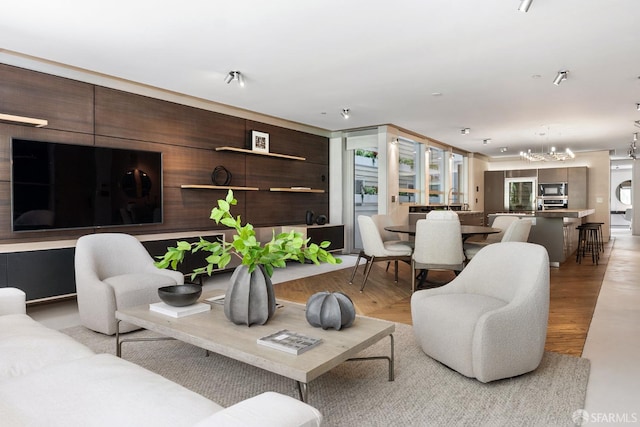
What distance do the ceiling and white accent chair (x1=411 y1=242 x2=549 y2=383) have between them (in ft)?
6.04

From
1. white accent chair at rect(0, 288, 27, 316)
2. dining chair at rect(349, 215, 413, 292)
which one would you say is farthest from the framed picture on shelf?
white accent chair at rect(0, 288, 27, 316)

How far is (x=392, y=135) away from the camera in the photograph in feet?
24.7

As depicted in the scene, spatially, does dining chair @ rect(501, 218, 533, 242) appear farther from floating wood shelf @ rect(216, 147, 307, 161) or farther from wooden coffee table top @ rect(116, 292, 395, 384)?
floating wood shelf @ rect(216, 147, 307, 161)

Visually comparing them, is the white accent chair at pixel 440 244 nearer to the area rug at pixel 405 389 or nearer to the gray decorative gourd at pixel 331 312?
the area rug at pixel 405 389

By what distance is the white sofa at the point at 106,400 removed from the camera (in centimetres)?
100

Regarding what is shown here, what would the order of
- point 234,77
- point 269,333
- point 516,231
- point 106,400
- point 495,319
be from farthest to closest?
point 516,231 → point 234,77 → point 495,319 → point 269,333 → point 106,400

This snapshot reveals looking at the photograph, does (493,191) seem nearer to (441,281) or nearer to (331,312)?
(441,281)

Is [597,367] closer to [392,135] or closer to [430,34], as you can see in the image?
[430,34]

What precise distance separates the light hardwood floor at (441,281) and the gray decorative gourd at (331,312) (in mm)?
1541

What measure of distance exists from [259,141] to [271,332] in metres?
4.76

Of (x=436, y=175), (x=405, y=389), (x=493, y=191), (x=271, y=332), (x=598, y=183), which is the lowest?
(x=405, y=389)

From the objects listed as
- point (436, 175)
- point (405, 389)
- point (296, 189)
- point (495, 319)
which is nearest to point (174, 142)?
point (296, 189)

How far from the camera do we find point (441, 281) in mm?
Answer: 5246

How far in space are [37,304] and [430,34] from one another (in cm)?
453
